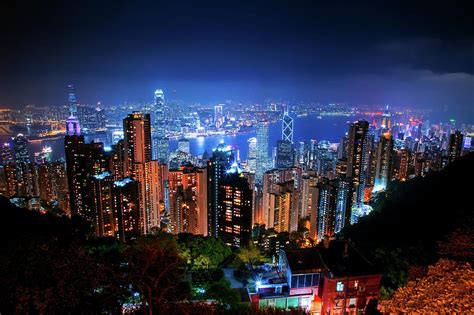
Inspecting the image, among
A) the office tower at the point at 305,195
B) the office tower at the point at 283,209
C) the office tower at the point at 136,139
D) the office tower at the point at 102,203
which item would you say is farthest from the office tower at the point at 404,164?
the office tower at the point at 102,203

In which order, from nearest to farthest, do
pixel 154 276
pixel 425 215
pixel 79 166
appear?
pixel 154 276
pixel 425 215
pixel 79 166

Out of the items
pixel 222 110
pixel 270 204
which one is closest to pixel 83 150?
pixel 270 204

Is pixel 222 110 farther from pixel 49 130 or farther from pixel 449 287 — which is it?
pixel 449 287

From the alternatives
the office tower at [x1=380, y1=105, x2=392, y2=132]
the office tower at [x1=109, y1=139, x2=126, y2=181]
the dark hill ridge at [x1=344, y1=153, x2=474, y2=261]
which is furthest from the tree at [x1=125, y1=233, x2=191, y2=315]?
the office tower at [x1=380, y1=105, x2=392, y2=132]

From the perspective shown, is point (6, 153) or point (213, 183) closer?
point (213, 183)

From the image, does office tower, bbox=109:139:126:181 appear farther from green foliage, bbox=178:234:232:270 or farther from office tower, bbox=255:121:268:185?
green foliage, bbox=178:234:232:270

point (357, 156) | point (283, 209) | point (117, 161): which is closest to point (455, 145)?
point (357, 156)

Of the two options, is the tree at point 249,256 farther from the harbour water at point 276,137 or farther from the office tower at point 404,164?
the harbour water at point 276,137

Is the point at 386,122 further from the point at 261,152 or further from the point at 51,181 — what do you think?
the point at 51,181
